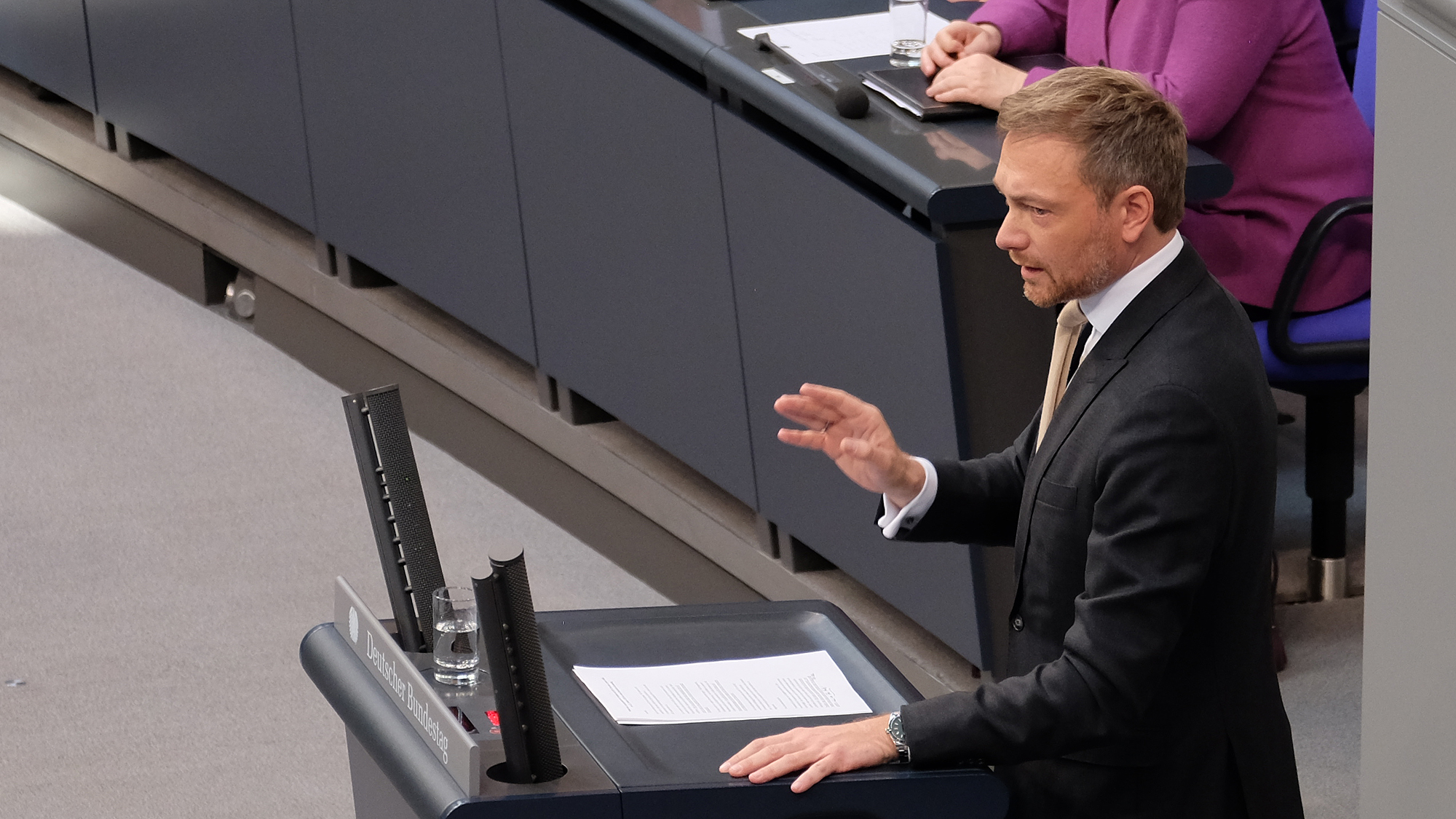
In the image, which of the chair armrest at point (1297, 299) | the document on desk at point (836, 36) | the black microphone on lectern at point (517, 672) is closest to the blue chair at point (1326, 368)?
the chair armrest at point (1297, 299)

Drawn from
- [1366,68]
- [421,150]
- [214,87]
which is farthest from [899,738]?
[214,87]

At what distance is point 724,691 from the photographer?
1864mm

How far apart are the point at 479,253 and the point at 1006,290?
5.46 ft

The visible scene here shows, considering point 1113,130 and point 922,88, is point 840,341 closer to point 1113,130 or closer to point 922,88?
point 922,88

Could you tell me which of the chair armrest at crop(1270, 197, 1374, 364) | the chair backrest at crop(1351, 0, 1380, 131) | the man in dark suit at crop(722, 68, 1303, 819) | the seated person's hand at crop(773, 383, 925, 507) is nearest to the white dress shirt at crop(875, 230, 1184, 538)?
the man in dark suit at crop(722, 68, 1303, 819)

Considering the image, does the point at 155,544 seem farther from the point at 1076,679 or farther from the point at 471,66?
the point at 1076,679

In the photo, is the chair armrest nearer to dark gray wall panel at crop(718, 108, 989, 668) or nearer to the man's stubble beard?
dark gray wall panel at crop(718, 108, 989, 668)

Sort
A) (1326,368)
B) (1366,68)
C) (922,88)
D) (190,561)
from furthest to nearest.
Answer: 1. (190,561)
2. (1366,68)
3. (1326,368)
4. (922,88)

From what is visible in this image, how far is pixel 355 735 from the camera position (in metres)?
1.82

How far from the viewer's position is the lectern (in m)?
1.61

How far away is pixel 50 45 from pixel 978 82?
3.50 m

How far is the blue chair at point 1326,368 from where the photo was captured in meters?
3.23

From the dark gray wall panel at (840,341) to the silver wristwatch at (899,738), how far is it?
127 centimetres

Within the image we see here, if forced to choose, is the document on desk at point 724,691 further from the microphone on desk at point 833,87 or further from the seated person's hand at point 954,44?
the seated person's hand at point 954,44
